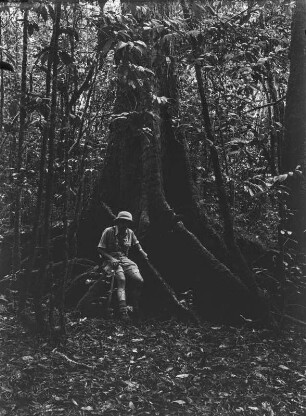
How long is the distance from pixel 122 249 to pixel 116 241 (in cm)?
16

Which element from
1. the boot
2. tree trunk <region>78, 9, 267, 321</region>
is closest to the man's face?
tree trunk <region>78, 9, 267, 321</region>

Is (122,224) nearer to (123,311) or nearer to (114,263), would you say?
(114,263)

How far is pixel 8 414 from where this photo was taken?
12.0ft

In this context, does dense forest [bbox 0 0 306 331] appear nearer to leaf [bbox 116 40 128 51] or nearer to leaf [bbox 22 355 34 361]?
leaf [bbox 22 355 34 361]

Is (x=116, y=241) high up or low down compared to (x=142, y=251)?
up

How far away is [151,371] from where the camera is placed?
4.73m

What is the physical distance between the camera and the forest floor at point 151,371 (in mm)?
4016

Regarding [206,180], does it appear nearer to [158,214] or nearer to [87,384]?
[158,214]

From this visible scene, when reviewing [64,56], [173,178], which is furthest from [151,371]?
[173,178]

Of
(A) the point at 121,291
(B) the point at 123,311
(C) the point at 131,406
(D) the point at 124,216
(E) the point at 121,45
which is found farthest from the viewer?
(D) the point at 124,216

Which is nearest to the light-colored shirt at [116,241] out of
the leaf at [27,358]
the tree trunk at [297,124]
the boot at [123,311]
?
the boot at [123,311]

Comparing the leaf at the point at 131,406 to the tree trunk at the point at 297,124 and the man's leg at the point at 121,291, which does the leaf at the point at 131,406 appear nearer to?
the man's leg at the point at 121,291

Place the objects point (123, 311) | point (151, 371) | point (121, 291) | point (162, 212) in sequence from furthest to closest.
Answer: point (162, 212) < point (121, 291) < point (123, 311) < point (151, 371)

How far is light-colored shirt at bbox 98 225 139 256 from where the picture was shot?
22.4 feet
